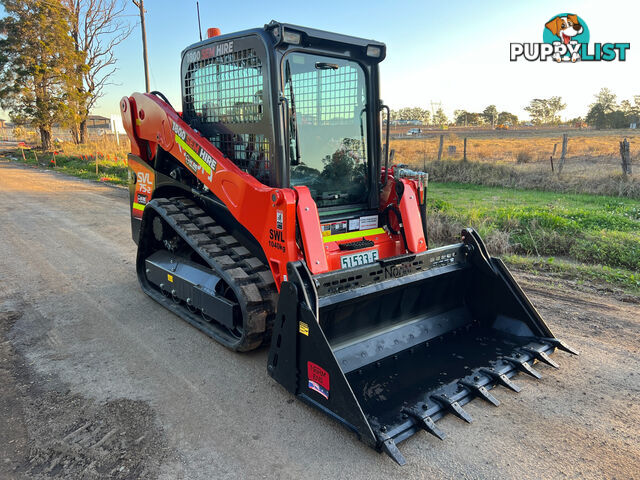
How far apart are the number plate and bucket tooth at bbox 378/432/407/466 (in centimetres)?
148

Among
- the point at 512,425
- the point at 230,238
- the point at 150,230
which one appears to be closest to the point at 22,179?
the point at 150,230

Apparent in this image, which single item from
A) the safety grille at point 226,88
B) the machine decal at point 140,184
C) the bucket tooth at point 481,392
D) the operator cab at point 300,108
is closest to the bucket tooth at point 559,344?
the bucket tooth at point 481,392

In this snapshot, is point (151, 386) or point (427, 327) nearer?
point (151, 386)

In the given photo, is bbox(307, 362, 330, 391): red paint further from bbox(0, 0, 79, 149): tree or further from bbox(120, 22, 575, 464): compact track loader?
bbox(0, 0, 79, 149): tree

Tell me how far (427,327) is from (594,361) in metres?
1.39

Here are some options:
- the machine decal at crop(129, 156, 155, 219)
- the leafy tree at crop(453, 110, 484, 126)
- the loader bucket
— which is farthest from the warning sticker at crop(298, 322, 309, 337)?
the leafy tree at crop(453, 110, 484, 126)

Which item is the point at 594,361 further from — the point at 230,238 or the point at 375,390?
the point at 230,238

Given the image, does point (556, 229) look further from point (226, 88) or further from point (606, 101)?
point (606, 101)

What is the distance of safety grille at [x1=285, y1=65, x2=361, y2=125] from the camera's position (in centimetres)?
403

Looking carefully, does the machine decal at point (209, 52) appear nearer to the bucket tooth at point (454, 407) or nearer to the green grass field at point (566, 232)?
the bucket tooth at point (454, 407)

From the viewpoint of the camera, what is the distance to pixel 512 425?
3061mm

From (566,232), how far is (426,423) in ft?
18.7

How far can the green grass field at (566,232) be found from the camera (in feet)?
21.0

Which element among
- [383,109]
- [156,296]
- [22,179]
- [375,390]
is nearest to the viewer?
[375,390]
